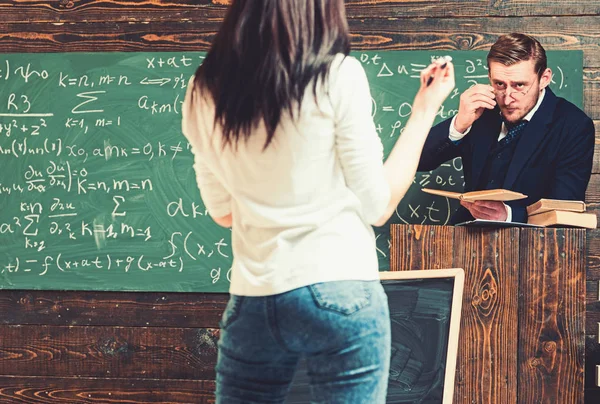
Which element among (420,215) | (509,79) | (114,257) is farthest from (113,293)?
(509,79)

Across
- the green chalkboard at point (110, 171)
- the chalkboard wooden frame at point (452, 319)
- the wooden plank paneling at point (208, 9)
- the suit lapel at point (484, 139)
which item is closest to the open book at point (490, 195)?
the chalkboard wooden frame at point (452, 319)

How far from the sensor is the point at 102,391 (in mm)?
3105

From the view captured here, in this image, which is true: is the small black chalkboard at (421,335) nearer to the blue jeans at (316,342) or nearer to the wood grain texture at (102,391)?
the wood grain texture at (102,391)

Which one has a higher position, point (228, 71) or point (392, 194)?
point (228, 71)

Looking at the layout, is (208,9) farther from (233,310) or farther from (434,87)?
(233,310)

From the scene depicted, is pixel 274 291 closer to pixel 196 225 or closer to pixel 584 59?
pixel 196 225

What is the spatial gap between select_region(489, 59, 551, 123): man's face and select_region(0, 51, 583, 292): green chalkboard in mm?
284

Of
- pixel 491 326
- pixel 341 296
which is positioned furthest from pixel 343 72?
pixel 491 326

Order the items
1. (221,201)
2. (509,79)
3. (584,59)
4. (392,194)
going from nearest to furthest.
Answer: (392,194)
(221,201)
(509,79)
(584,59)

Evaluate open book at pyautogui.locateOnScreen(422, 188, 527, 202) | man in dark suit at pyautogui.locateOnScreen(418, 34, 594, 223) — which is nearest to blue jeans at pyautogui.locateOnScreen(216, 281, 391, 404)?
open book at pyautogui.locateOnScreen(422, 188, 527, 202)

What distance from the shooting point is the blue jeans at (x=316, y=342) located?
959 mm

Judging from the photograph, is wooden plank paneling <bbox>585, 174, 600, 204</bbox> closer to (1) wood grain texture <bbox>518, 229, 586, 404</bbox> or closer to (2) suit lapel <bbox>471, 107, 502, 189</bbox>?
(2) suit lapel <bbox>471, 107, 502, 189</bbox>

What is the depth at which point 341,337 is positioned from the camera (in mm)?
956

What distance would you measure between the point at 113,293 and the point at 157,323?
0.24 meters
